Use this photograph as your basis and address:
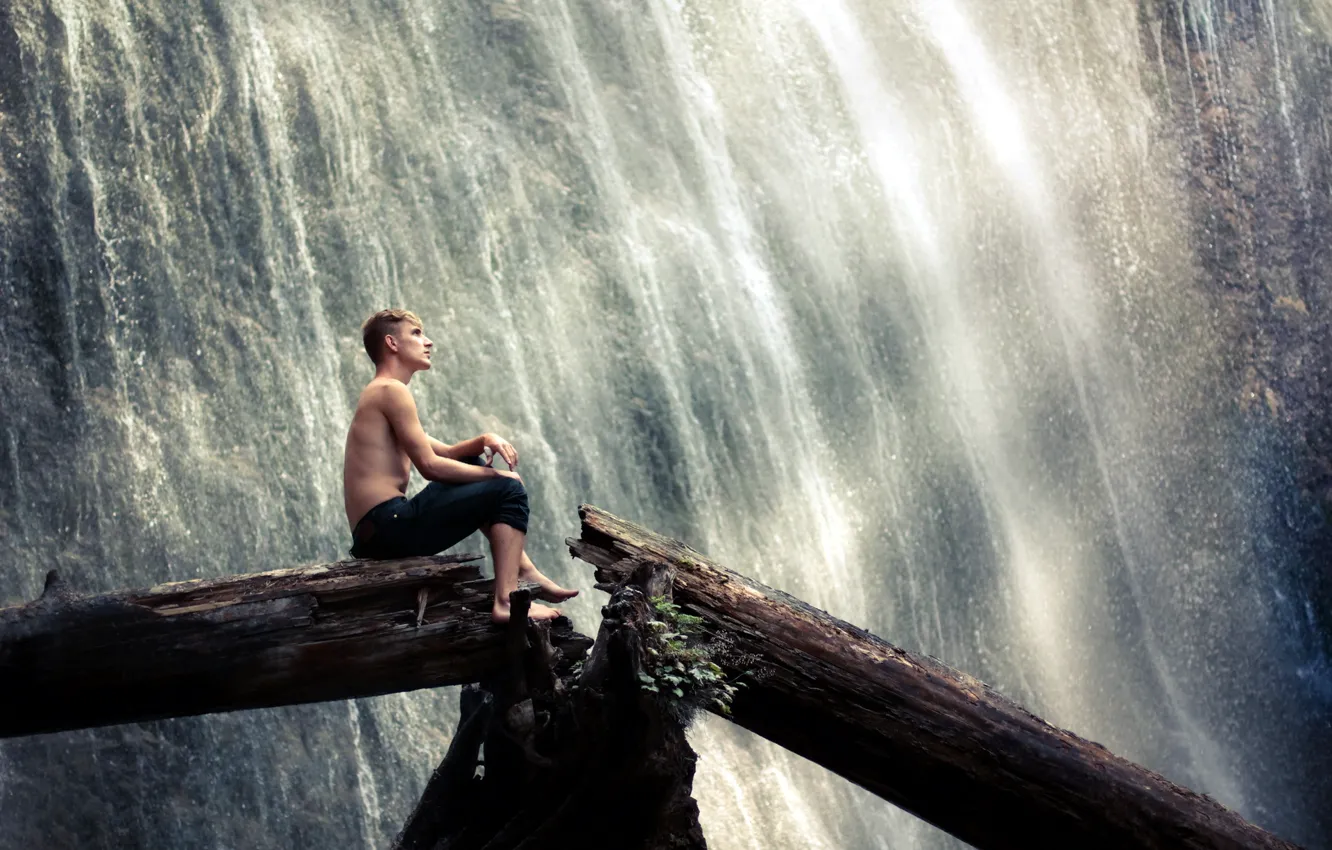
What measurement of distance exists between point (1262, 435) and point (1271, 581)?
171 cm

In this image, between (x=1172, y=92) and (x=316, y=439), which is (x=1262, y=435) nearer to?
(x=1172, y=92)

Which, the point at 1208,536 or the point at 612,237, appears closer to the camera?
the point at 612,237

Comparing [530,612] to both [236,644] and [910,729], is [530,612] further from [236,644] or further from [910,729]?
[910,729]

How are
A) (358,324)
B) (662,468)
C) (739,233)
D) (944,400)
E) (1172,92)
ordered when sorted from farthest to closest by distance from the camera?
(1172,92)
(944,400)
(739,233)
(662,468)
(358,324)

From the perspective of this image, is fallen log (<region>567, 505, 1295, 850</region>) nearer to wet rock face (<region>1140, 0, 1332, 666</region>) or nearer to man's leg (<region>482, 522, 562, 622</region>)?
man's leg (<region>482, 522, 562, 622</region>)

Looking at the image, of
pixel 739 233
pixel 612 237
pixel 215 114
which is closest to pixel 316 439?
pixel 215 114

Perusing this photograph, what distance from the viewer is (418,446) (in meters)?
4.50

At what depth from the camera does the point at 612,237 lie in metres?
11.2

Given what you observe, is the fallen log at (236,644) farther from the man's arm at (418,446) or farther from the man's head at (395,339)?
the man's head at (395,339)

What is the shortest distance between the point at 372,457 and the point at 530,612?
0.84m

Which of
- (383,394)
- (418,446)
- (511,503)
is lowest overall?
(511,503)

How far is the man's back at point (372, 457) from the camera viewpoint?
4551mm

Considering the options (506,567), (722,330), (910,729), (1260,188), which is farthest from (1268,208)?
(506,567)

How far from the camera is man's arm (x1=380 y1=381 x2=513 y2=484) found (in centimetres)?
443
